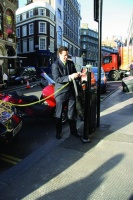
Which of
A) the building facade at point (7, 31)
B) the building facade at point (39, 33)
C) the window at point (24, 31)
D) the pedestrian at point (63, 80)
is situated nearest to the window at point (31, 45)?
the building facade at point (39, 33)

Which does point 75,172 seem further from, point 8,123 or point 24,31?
point 24,31

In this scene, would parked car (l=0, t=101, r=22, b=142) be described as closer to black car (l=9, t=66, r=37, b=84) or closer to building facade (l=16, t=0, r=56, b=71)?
black car (l=9, t=66, r=37, b=84)

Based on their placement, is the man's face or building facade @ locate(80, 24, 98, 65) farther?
building facade @ locate(80, 24, 98, 65)

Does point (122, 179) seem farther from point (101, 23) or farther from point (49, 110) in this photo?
point (101, 23)

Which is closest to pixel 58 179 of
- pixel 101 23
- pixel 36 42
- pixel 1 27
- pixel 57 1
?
pixel 101 23

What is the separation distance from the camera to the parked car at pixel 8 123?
388 centimetres

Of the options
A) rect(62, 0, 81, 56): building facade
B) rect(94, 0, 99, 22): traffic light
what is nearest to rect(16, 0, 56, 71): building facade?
rect(62, 0, 81, 56): building facade

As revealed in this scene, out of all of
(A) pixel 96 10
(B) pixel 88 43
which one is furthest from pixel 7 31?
(B) pixel 88 43

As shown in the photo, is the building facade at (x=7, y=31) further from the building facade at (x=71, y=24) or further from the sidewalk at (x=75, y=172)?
the building facade at (x=71, y=24)

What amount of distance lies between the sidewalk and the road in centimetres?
20

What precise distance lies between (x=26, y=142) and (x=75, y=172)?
70.2 inches

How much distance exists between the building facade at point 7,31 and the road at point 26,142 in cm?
2204

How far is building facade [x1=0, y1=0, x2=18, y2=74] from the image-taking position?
27227 mm

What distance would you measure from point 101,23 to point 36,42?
40647mm
